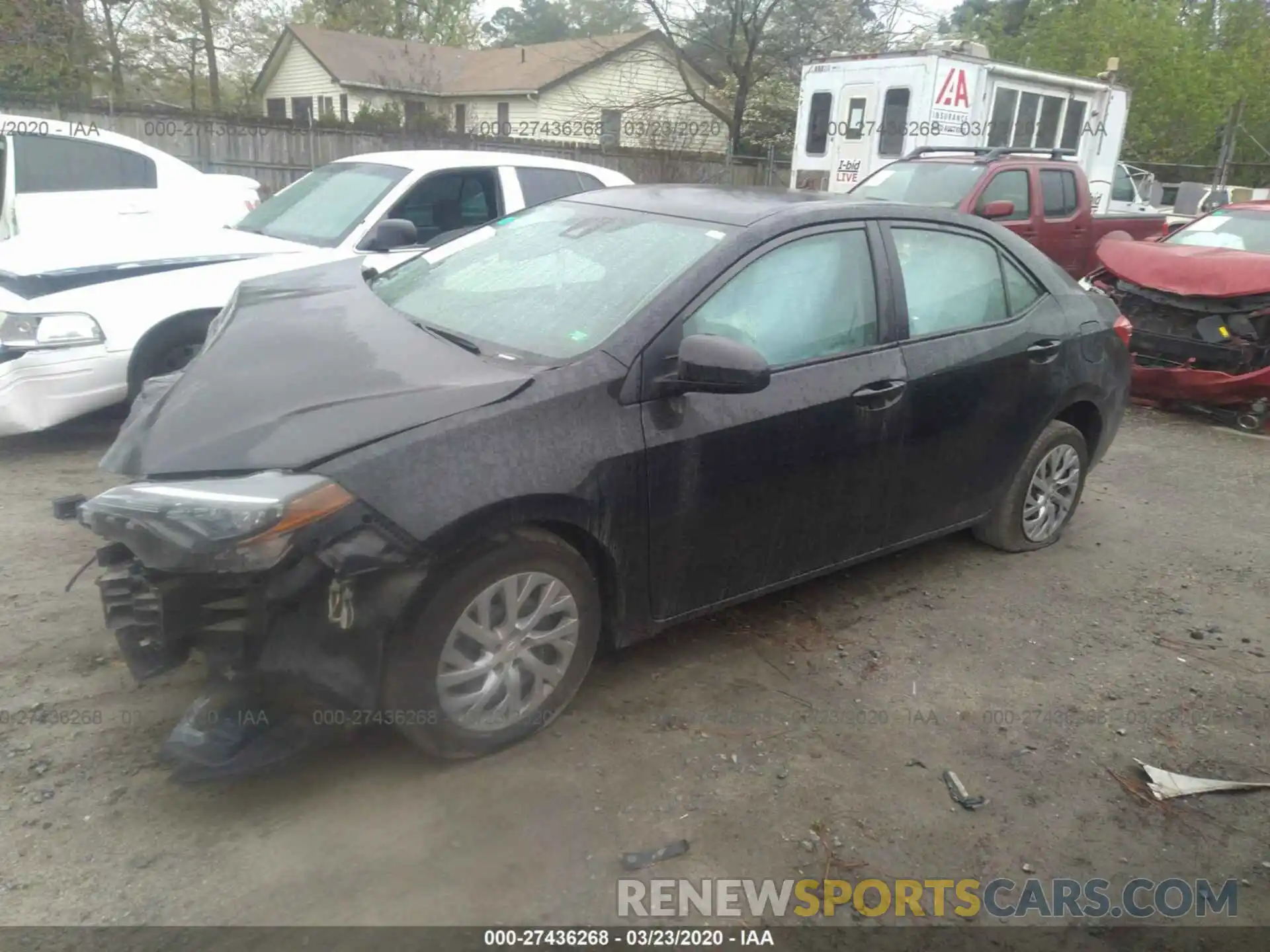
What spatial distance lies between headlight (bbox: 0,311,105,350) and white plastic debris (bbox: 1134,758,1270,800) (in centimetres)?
518

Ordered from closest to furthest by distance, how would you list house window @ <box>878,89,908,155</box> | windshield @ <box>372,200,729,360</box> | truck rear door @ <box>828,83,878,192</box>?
windshield @ <box>372,200,729,360</box>, house window @ <box>878,89,908,155</box>, truck rear door @ <box>828,83,878,192</box>

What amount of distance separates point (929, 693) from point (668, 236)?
1956 millimetres

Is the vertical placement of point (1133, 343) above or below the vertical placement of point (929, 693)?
above

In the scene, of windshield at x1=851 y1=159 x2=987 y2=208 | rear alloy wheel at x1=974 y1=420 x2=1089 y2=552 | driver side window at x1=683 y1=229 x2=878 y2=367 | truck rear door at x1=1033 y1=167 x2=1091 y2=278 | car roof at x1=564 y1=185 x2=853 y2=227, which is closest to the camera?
driver side window at x1=683 y1=229 x2=878 y2=367

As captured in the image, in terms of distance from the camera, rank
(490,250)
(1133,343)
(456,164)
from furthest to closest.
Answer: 1. (1133,343)
2. (456,164)
3. (490,250)

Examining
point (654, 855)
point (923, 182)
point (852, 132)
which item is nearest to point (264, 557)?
point (654, 855)

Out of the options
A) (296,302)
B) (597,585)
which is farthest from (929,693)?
(296,302)

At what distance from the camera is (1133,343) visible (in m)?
7.96

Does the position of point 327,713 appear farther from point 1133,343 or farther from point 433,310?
point 1133,343

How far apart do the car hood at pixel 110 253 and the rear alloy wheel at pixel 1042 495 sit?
427cm

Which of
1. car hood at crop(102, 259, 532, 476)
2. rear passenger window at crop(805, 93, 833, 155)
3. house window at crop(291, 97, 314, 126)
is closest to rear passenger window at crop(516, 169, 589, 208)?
car hood at crop(102, 259, 532, 476)

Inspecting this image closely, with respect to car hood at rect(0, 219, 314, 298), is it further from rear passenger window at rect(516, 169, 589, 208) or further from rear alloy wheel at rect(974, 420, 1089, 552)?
rear alloy wheel at rect(974, 420, 1089, 552)

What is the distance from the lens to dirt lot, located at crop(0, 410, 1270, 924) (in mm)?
2555

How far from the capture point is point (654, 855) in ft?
8.91
